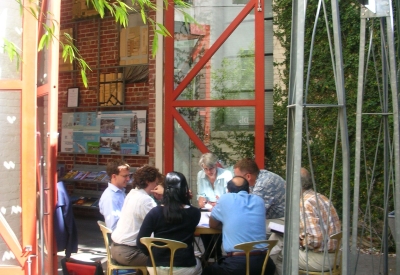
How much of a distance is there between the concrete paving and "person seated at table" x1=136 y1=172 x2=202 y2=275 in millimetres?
2320

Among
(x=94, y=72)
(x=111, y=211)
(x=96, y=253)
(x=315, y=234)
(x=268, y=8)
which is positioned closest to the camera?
(x=315, y=234)

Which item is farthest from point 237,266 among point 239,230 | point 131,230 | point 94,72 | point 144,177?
point 94,72

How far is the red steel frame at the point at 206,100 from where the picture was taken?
776 cm

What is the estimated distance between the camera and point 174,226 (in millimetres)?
4531

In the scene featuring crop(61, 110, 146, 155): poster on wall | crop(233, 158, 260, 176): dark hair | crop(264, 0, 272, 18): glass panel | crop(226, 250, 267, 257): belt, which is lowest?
crop(226, 250, 267, 257): belt

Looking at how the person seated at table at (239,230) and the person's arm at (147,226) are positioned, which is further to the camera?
the person's arm at (147,226)

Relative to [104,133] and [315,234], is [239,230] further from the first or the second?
[104,133]

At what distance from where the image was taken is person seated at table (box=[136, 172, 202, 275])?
4.48 m

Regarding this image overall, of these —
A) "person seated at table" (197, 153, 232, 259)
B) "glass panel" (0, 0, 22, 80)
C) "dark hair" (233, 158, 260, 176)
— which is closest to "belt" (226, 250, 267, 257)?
"dark hair" (233, 158, 260, 176)

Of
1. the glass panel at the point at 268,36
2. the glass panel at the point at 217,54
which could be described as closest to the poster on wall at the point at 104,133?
the glass panel at the point at 217,54

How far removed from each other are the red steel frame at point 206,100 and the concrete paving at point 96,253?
154 centimetres

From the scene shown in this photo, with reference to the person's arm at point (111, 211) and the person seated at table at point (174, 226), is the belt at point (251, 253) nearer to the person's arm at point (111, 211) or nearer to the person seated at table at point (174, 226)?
the person seated at table at point (174, 226)

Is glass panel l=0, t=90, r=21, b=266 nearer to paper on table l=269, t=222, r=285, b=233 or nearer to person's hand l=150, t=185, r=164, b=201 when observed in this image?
person's hand l=150, t=185, r=164, b=201

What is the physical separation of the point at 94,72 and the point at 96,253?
380 cm
